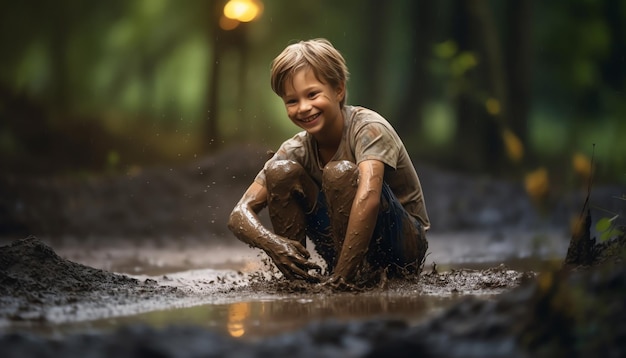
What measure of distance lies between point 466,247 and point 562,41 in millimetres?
7035

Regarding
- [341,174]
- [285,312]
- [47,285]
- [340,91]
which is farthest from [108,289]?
[340,91]

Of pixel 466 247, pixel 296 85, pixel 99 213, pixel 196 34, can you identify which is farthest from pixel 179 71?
pixel 296 85

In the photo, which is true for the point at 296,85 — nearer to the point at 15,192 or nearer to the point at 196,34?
the point at 15,192

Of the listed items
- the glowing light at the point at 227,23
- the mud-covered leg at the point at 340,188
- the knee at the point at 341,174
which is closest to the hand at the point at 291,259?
the mud-covered leg at the point at 340,188

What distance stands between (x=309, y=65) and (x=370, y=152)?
1.60 feet

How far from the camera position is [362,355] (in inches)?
82.1

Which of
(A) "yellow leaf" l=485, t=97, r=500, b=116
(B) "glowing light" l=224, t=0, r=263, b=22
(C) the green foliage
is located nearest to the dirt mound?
(C) the green foliage

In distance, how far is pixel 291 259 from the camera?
366 centimetres

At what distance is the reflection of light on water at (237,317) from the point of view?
259cm

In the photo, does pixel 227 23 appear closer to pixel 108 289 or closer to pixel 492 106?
pixel 492 106

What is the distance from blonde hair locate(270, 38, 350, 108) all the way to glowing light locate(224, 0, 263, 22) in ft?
27.9

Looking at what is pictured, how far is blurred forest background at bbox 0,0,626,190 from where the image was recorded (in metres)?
11.3

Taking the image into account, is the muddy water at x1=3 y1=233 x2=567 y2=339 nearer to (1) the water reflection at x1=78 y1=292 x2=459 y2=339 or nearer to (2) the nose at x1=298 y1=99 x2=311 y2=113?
(1) the water reflection at x1=78 y1=292 x2=459 y2=339

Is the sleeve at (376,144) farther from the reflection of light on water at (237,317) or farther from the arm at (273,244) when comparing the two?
the reflection of light on water at (237,317)
